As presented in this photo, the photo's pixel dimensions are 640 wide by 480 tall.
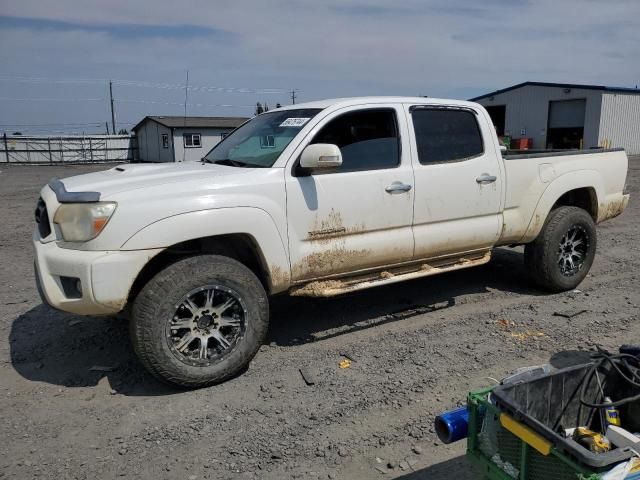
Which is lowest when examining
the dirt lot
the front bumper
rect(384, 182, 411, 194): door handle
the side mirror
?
the dirt lot

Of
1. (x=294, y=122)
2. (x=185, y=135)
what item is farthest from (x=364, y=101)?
(x=185, y=135)

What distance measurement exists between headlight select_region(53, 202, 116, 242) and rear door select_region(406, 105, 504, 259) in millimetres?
2532

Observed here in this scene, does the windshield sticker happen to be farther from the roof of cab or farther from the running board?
the running board

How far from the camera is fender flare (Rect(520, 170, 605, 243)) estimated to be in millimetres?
5621

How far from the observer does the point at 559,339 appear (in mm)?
4695

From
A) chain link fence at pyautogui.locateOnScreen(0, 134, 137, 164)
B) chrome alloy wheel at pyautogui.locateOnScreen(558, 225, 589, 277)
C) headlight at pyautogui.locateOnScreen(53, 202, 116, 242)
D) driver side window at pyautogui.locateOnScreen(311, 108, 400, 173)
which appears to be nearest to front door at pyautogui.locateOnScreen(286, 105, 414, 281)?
driver side window at pyautogui.locateOnScreen(311, 108, 400, 173)

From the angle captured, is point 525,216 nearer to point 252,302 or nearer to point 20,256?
point 252,302

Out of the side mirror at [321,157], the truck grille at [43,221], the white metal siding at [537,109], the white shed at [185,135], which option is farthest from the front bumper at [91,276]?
the white metal siding at [537,109]

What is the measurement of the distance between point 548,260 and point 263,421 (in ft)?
12.0

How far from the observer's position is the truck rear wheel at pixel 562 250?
573cm

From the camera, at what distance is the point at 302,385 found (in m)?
3.94

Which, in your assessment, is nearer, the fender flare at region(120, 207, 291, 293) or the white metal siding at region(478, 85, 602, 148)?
the fender flare at region(120, 207, 291, 293)

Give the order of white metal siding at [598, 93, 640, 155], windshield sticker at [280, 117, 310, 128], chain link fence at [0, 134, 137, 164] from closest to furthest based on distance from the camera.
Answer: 1. windshield sticker at [280, 117, 310, 128]
2. white metal siding at [598, 93, 640, 155]
3. chain link fence at [0, 134, 137, 164]

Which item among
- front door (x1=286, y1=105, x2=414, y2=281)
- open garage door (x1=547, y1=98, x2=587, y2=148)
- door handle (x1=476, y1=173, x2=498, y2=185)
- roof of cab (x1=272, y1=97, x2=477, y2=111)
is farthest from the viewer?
open garage door (x1=547, y1=98, x2=587, y2=148)
